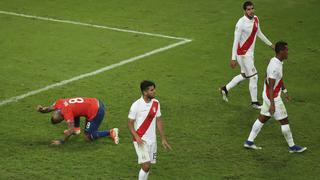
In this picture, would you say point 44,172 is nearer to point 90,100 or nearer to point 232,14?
point 90,100

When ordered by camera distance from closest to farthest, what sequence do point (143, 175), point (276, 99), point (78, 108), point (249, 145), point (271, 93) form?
point (143, 175) < point (271, 93) < point (276, 99) < point (249, 145) < point (78, 108)

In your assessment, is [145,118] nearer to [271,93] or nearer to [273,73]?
[271,93]

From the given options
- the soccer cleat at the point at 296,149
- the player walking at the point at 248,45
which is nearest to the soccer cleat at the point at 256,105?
the player walking at the point at 248,45

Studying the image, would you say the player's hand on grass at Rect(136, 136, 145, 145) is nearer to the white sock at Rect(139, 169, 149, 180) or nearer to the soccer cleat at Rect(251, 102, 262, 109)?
the white sock at Rect(139, 169, 149, 180)

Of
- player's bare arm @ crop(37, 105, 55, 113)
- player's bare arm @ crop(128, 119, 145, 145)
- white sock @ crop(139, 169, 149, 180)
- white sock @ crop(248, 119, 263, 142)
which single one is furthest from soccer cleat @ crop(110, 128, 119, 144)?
white sock @ crop(248, 119, 263, 142)

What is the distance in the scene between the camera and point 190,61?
56.1 feet

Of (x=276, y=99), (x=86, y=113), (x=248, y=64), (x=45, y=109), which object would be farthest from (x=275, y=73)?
(x=45, y=109)

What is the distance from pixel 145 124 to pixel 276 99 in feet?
9.15

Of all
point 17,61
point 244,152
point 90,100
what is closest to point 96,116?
point 90,100

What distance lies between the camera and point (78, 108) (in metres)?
12.3

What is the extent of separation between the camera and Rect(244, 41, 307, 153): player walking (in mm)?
11461

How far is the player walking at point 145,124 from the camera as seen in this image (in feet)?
32.9

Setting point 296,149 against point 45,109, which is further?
point 45,109

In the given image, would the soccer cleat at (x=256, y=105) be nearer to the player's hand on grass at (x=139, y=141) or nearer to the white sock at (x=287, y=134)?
the white sock at (x=287, y=134)
